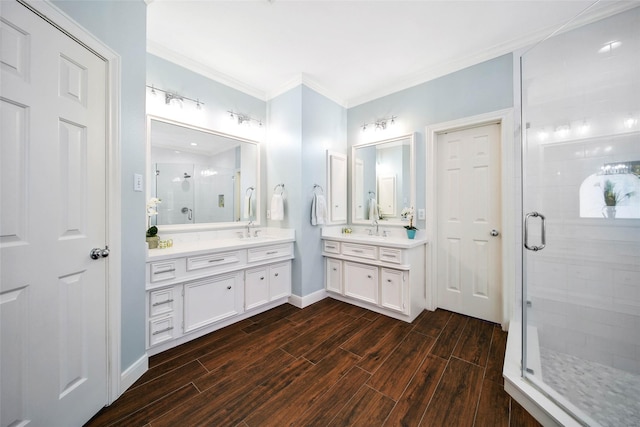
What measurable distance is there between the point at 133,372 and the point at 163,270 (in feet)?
2.25

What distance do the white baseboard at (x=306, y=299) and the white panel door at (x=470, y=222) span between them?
4.73ft

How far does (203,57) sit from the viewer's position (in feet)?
8.14

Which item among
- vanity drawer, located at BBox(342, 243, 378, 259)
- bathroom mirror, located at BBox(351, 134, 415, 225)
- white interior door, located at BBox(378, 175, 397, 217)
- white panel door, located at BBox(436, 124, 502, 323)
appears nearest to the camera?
white panel door, located at BBox(436, 124, 502, 323)

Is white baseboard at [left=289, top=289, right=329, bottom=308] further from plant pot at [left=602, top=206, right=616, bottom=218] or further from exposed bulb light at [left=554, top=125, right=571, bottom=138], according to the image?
exposed bulb light at [left=554, top=125, right=571, bottom=138]

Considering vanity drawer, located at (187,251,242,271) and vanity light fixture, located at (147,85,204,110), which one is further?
vanity light fixture, located at (147,85,204,110)

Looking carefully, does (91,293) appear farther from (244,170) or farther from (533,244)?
(533,244)

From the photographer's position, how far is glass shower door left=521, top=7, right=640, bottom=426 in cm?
158

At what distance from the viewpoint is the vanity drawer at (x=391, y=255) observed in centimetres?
247

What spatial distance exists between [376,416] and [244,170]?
2721 mm

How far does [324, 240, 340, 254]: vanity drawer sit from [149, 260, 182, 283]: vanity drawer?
5.66 feet

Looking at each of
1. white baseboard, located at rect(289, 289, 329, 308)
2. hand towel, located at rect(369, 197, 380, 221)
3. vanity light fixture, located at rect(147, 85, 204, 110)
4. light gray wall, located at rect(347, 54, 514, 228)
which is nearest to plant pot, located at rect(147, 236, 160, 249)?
vanity light fixture, located at rect(147, 85, 204, 110)

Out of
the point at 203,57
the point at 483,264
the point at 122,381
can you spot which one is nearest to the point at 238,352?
the point at 122,381

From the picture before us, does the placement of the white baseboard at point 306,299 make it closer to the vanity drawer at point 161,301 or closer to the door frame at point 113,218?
the vanity drawer at point 161,301

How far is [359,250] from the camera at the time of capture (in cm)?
279
